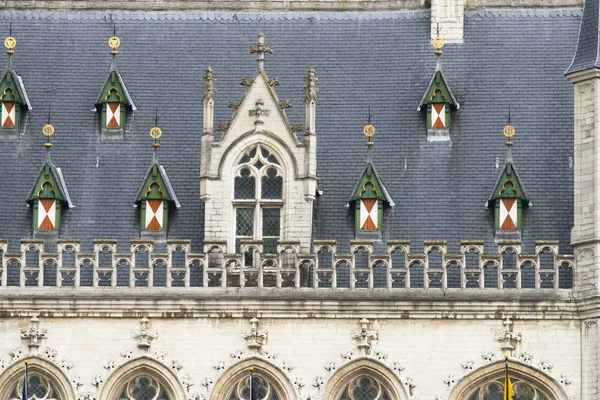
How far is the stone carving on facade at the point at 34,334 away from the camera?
4538 centimetres

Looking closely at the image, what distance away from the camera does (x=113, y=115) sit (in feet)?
162

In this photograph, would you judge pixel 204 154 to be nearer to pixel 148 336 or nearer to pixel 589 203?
pixel 148 336

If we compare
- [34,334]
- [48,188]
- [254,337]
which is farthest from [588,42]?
[34,334]

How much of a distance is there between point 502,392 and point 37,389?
29.8 ft

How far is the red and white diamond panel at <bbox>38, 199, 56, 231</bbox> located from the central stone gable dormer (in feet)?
10.5

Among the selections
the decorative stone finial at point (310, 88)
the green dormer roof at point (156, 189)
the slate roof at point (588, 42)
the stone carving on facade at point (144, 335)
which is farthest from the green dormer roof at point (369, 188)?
the stone carving on facade at point (144, 335)

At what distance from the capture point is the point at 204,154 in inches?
1845

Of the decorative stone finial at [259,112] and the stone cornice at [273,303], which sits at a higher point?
the decorative stone finial at [259,112]

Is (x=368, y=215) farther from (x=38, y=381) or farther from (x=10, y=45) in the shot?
(x=10, y=45)

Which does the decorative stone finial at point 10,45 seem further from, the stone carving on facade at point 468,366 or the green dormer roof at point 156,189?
the stone carving on facade at point 468,366

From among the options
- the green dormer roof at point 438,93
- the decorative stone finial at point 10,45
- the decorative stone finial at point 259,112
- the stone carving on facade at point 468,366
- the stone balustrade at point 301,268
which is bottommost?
the stone carving on facade at point 468,366

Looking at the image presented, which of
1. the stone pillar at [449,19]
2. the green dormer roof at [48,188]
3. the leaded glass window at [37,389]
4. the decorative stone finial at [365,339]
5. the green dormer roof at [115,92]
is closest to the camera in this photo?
the decorative stone finial at [365,339]

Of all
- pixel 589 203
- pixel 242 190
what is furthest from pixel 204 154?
pixel 589 203

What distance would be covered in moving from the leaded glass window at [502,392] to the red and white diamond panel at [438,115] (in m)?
6.38
